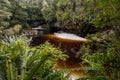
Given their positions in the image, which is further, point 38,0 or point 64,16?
point 38,0

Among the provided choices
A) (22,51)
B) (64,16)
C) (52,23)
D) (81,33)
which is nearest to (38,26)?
(52,23)

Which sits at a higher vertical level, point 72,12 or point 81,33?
point 72,12

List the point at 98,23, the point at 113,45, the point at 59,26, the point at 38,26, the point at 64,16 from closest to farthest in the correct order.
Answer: the point at 113,45 < the point at 98,23 < the point at 64,16 < the point at 59,26 < the point at 38,26

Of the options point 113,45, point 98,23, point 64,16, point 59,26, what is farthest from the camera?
point 59,26

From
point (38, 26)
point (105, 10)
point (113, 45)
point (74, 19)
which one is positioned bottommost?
point (38, 26)

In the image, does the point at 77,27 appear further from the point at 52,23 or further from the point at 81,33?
the point at 52,23

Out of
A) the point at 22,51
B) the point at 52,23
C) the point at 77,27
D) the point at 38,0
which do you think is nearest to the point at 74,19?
the point at 77,27
